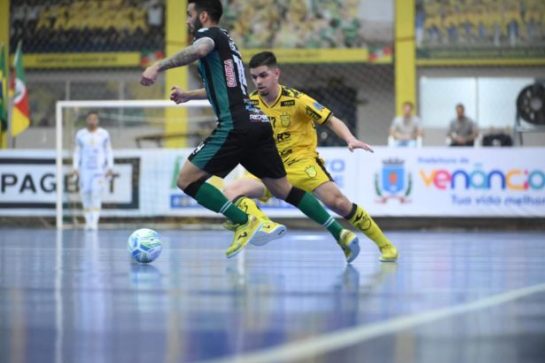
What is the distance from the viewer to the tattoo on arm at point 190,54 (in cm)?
965

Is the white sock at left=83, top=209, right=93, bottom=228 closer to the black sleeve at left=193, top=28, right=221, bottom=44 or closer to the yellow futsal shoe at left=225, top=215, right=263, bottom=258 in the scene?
the yellow futsal shoe at left=225, top=215, right=263, bottom=258

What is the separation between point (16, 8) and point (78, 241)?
677 inches

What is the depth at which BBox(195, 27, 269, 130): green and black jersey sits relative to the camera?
994 cm

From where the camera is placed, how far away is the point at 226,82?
10.0m

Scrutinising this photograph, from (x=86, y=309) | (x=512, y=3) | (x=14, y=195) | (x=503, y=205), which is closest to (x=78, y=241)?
(x=14, y=195)

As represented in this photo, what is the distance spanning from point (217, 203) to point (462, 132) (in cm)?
1362

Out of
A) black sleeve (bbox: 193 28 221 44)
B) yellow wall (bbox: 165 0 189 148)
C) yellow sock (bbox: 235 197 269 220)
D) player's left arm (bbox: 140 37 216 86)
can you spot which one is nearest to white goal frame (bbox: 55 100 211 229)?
yellow wall (bbox: 165 0 189 148)

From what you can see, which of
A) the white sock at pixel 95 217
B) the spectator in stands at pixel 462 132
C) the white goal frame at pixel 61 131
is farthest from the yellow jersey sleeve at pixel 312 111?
the spectator in stands at pixel 462 132

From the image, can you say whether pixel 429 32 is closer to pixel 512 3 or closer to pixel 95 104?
pixel 512 3

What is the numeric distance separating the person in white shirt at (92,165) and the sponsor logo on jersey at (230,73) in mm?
12463

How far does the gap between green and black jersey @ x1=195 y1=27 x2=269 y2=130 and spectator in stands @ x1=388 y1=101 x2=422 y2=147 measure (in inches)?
507

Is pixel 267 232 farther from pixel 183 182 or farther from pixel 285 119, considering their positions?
pixel 285 119

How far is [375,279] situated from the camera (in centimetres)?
873

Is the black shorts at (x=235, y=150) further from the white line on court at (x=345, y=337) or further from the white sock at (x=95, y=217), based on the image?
the white sock at (x=95, y=217)
